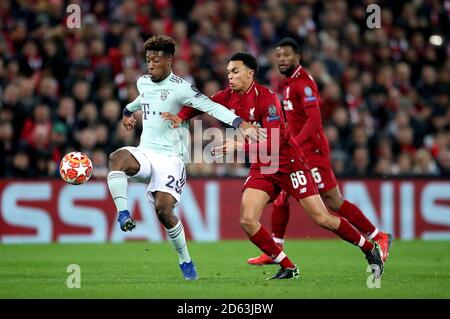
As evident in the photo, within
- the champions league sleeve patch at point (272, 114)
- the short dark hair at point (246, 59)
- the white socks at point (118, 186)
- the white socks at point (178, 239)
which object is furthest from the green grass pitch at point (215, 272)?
the short dark hair at point (246, 59)

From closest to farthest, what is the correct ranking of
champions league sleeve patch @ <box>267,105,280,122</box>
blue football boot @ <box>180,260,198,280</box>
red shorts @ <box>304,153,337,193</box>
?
blue football boot @ <box>180,260,198,280</box> < champions league sleeve patch @ <box>267,105,280,122</box> < red shorts @ <box>304,153,337,193</box>

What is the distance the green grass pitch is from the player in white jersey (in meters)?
0.63

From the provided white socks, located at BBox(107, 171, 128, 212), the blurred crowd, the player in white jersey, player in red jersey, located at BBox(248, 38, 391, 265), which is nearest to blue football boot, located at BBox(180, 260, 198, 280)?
the player in white jersey

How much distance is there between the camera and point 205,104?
8789 mm

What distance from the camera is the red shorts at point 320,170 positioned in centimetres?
1035

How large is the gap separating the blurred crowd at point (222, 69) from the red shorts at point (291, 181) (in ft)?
19.9

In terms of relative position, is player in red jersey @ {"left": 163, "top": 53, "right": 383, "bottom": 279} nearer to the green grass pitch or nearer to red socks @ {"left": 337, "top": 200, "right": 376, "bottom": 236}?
the green grass pitch

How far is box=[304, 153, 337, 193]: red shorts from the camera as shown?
10352 millimetres

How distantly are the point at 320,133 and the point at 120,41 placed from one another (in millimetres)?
6809

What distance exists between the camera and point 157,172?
8.63 meters

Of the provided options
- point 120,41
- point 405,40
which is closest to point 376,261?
point 120,41

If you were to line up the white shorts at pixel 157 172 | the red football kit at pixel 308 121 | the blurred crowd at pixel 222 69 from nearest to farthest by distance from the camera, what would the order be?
1. the white shorts at pixel 157 172
2. the red football kit at pixel 308 121
3. the blurred crowd at pixel 222 69

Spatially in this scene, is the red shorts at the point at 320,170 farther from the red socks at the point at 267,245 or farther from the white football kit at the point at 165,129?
the white football kit at the point at 165,129
